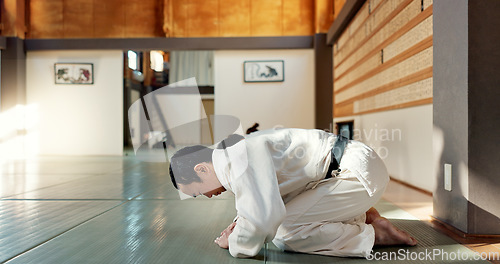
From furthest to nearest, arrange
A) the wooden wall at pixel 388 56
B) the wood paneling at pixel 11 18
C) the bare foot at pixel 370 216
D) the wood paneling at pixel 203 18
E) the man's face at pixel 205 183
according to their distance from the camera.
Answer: the wood paneling at pixel 203 18
the wood paneling at pixel 11 18
the wooden wall at pixel 388 56
the bare foot at pixel 370 216
the man's face at pixel 205 183

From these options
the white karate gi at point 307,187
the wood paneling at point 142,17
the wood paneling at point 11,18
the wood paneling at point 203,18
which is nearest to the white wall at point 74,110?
the wood paneling at point 11,18

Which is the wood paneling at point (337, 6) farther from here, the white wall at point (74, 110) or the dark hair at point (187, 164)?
the dark hair at point (187, 164)

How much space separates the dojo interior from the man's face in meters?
0.31

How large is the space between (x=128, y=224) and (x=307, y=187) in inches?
46.5

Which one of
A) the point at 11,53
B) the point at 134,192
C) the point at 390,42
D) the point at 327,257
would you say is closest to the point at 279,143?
the point at 327,257

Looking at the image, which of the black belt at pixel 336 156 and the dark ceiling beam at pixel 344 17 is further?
the dark ceiling beam at pixel 344 17

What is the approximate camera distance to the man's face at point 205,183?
5.25 feet

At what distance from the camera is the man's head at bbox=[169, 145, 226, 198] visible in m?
1.61

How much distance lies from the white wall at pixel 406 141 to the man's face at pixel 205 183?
7.50 feet

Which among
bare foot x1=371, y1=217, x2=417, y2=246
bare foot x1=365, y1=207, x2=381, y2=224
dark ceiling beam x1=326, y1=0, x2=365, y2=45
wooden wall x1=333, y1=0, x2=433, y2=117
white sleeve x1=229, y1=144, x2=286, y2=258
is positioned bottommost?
bare foot x1=371, y1=217, x2=417, y2=246

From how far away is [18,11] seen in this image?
309 inches

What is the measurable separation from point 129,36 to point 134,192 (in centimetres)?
553

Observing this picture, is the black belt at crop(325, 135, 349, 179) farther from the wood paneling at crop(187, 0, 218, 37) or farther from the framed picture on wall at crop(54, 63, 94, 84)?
the framed picture on wall at crop(54, 63, 94, 84)

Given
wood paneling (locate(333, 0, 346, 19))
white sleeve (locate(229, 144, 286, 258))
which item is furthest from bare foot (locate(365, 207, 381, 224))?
wood paneling (locate(333, 0, 346, 19))
